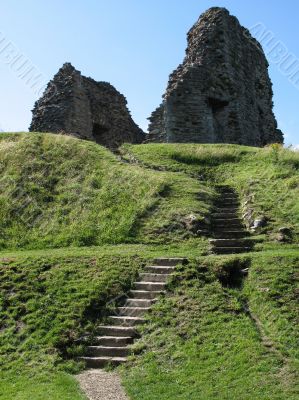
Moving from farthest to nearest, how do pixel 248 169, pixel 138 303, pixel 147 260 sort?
pixel 248 169 < pixel 147 260 < pixel 138 303

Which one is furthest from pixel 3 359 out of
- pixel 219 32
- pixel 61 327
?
pixel 219 32

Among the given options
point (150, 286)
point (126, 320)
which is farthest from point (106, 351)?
point (150, 286)

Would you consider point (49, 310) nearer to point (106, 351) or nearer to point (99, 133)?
point (106, 351)

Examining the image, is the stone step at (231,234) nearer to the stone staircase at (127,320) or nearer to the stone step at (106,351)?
the stone staircase at (127,320)

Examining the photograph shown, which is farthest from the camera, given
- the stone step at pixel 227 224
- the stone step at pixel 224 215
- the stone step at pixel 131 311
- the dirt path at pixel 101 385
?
the stone step at pixel 224 215

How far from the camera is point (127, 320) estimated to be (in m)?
13.6

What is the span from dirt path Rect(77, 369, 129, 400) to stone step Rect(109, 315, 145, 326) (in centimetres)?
160

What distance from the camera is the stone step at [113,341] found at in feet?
42.3

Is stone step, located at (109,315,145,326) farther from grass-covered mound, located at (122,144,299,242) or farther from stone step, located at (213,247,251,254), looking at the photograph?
grass-covered mound, located at (122,144,299,242)

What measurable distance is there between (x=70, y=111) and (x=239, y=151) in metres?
10.4

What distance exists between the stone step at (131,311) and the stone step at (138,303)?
0.19 m

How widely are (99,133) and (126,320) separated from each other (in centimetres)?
2381

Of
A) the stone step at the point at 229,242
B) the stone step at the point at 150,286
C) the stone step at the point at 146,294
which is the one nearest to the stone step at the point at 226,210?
the stone step at the point at 229,242

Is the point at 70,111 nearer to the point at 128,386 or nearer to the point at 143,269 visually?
the point at 143,269
